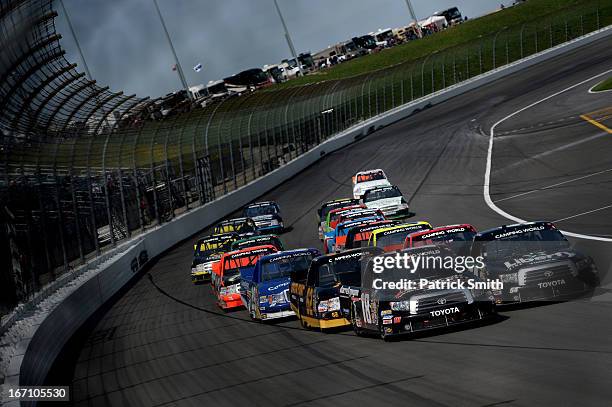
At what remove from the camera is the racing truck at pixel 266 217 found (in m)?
34.8

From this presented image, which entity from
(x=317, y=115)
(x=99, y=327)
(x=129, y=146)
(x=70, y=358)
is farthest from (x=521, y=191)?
(x=317, y=115)

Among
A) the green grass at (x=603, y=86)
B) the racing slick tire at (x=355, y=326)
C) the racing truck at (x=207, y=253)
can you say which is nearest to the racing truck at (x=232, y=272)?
the racing truck at (x=207, y=253)

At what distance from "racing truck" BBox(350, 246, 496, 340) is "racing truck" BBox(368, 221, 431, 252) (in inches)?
191

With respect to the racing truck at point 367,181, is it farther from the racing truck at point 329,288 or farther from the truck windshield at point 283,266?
the racing truck at point 329,288

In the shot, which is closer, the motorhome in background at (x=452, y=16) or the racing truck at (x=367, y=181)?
the racing truck at (x=367, y=181)

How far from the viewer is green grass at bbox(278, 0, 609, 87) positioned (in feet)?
301

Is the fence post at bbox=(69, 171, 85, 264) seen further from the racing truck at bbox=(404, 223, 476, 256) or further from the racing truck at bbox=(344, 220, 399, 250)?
the racing truck at bbox=(404, 223, 476, 256)

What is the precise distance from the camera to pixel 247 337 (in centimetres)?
1587

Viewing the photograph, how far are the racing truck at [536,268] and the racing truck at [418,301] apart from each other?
1.85 feet

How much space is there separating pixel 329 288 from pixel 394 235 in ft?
13.9

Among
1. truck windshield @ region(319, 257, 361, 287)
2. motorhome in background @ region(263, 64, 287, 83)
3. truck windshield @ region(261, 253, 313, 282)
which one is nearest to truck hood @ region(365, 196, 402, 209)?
truck windshield @ region(261, 253, 313, 282)

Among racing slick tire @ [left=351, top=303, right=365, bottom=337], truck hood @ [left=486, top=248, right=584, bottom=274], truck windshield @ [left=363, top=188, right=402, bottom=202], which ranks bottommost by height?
truck windshield @ [left=363, top=188, right=402, bottom=202]

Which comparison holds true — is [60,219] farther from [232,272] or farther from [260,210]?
[260,210]

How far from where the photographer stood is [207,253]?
1054 inches
